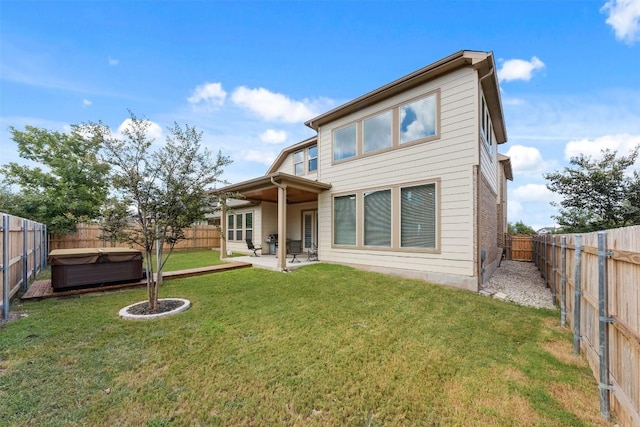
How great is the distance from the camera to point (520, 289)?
7.07 meters

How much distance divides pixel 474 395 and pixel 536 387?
77cm

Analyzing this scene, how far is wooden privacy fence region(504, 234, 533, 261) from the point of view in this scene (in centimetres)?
1366

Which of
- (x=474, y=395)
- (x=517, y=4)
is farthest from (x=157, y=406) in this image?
(x=517, y=4)

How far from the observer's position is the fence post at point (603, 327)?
2.35 m

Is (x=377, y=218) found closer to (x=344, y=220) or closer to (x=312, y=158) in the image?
(x=344, y=220)

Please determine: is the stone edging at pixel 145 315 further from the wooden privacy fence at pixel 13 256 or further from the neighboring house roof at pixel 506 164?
the neighboring house roof at pixel 506 164

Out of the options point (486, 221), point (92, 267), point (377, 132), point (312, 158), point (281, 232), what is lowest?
point (92, 267)

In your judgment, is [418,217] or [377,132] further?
[377,132]

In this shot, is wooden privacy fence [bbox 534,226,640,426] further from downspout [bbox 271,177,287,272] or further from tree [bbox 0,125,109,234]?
tree [bbox 0,125,109,234]

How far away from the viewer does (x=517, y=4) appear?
7613mm

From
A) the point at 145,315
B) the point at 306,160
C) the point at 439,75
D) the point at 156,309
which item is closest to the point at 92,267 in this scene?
the point at 156,309

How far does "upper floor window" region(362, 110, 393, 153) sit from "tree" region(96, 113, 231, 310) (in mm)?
4966

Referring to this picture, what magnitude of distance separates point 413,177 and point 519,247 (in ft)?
35.1

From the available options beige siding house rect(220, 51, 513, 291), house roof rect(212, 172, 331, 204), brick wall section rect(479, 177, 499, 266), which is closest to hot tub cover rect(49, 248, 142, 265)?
house roof rect(212, 172, 331, 204)
